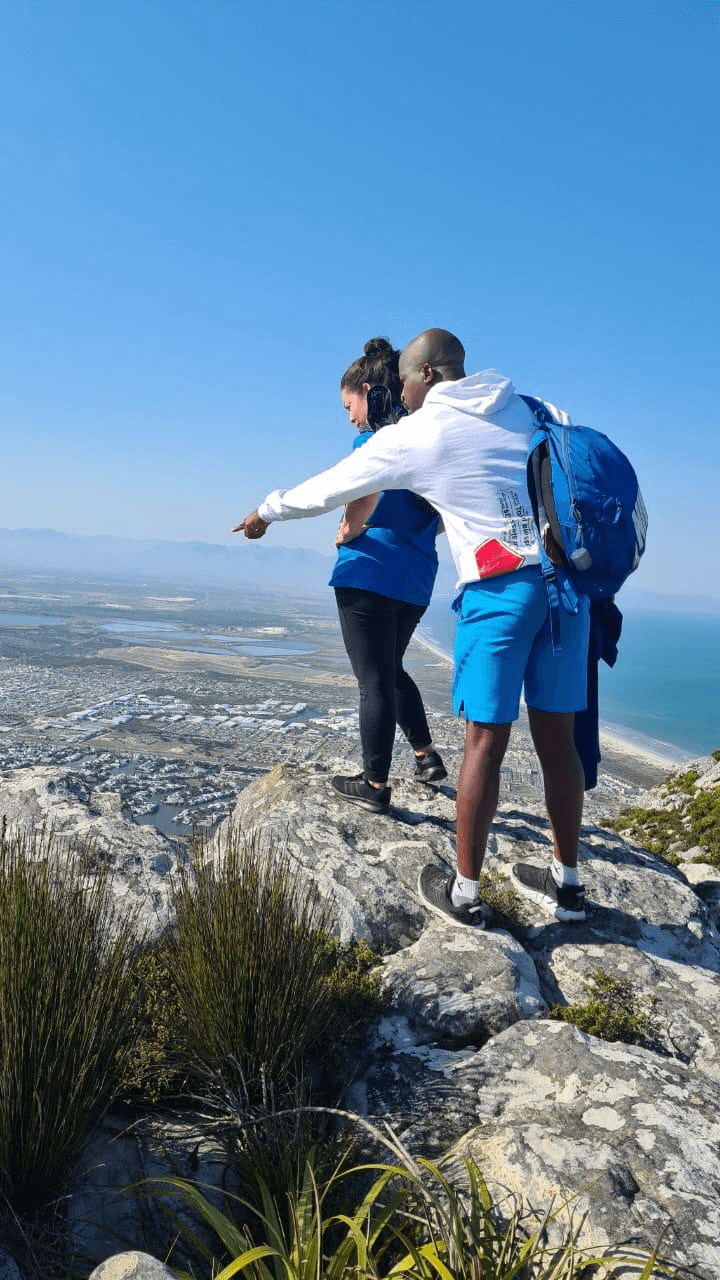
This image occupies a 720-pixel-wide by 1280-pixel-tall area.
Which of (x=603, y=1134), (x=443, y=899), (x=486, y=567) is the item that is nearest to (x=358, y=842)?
(x=443, y=899)

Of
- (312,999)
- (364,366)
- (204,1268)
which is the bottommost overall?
(204,1268)

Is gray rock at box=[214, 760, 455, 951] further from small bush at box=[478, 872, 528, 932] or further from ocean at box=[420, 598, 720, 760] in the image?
ocean at box=[420, 598, 720, 760]

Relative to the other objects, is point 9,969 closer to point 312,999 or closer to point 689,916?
point 312,999

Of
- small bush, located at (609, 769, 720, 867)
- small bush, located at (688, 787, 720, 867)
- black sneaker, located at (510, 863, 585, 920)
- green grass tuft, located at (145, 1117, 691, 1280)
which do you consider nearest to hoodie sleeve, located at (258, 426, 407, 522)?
black sneaker, located at (510, 863, 585, 920)

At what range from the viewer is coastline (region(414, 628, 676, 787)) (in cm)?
3575

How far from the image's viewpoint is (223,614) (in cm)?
11950

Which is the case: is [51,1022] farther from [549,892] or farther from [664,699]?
[664,699]

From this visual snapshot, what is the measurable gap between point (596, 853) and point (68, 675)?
5496cm

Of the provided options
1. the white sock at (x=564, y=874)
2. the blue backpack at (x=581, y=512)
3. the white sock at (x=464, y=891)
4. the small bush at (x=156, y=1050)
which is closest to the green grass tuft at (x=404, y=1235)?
the small bush at (x=156, y=1050)

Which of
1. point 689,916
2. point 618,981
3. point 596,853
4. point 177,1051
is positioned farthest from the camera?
point 596,853

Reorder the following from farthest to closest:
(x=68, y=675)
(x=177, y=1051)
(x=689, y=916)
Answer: (x=68, y=675) → (x=689, y=916) → (x=177, y=1051)

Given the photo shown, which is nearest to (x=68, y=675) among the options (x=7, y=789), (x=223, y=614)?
(x=7, y=789)

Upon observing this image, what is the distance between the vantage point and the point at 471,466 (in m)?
2.41

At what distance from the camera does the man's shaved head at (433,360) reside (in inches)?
104
